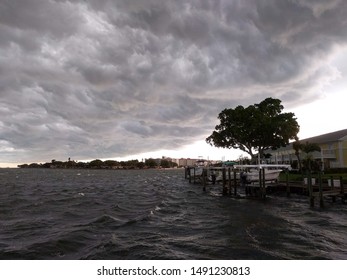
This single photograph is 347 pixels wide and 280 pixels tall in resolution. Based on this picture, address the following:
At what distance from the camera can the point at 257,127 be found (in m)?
53.8

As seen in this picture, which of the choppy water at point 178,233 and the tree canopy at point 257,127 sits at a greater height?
the tree canopy at point 257,127

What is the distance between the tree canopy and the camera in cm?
5453

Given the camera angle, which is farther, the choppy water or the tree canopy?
the tree canopy

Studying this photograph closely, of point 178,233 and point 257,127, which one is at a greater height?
point 257,127

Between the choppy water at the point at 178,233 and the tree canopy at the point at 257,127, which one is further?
the tree canopy at the point at 257,127

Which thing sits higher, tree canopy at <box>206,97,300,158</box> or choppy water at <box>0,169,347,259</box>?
tree canopy at <box>206,97,300,158</box>

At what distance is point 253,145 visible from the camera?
59.4 metres

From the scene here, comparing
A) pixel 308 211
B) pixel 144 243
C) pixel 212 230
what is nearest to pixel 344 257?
pixel 212 230

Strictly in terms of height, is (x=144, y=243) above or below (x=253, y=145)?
below

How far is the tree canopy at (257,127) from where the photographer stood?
54531 millimetres

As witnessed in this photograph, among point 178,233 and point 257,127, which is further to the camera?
point 257,127

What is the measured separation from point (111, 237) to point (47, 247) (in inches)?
128
